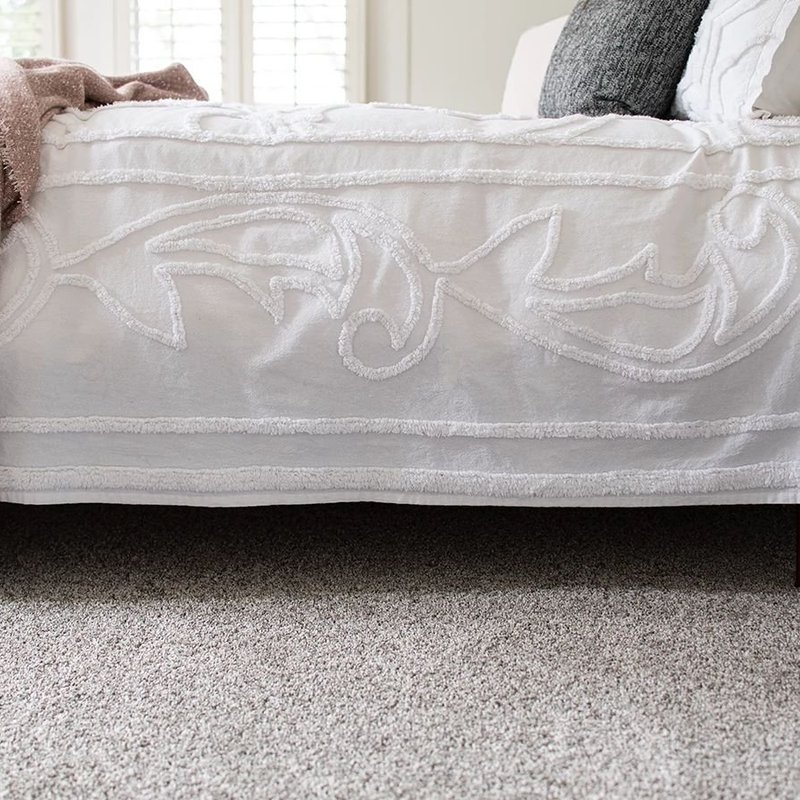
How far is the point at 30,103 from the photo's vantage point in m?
1.04

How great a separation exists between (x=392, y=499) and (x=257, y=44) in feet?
8.40

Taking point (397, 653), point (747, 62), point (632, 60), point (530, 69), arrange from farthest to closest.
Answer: point (530, 69) < point (632, 60) < point (747, 62) < point (397, 653)

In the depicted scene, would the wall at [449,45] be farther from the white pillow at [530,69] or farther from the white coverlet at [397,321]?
the white coverlet at [397,321]

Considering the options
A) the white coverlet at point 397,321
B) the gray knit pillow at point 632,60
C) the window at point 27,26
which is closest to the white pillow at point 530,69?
the gray knit pillow at point 632,60

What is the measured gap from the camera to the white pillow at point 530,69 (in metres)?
2.06

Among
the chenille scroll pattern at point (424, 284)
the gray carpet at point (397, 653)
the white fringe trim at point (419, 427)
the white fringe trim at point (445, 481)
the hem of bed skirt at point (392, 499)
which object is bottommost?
the gray carpet at point (397, 653)

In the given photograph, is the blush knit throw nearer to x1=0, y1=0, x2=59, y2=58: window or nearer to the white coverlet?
the white coverlet

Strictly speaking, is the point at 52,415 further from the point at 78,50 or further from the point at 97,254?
the point at 78,50

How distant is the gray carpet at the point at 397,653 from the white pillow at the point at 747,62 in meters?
0.55

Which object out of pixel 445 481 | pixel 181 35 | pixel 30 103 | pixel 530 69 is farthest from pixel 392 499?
pixel 181 35

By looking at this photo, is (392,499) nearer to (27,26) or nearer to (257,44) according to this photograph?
(257,44)

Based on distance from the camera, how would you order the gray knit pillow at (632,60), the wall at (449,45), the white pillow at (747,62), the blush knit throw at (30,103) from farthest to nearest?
the wall at (449,45) → the gray knit pillow at (632,60) → the white pillow at (747,62) → the blush knit throw at (30,103)

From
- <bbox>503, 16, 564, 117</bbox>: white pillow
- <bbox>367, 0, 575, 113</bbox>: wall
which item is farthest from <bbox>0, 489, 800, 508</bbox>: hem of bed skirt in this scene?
<bbox>367, 0, 575, 113</bbox>: wall

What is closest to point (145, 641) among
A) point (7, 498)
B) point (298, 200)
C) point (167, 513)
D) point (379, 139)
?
point (7, 498)
